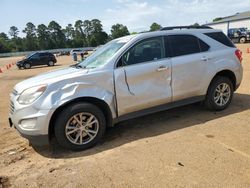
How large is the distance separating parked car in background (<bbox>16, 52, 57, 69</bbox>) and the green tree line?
253 ft

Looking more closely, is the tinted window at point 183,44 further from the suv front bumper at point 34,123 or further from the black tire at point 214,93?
the suv front bumper at point 34,123

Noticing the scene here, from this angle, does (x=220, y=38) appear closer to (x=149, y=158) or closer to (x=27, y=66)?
(x=149, y=158)

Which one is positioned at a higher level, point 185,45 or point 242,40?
point 185,45

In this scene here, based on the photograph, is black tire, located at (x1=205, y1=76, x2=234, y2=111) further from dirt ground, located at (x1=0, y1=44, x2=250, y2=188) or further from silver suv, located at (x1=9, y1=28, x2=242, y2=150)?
dirt ground, located at (x1=0, y1=44, x2=250, y2=188)

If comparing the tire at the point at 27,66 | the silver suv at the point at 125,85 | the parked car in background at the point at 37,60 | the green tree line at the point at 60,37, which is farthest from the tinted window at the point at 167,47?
the green tree line at the point at 60,37

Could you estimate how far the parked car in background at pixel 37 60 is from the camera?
28.2 metres

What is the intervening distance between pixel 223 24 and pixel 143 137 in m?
75.6

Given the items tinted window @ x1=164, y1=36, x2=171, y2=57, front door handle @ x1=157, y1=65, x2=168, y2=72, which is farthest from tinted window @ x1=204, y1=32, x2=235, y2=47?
front door handle @ x1=157, y1=65, x2=168, y2=72

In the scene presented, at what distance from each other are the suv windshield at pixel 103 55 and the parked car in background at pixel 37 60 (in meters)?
24.4

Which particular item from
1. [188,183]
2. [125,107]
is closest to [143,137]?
[125,107]

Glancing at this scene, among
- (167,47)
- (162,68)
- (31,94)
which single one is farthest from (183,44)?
(31,94)

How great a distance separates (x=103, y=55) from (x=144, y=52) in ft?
2.56

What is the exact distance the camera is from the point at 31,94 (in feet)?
14.2

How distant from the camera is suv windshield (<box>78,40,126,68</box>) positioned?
A: 196 inches
